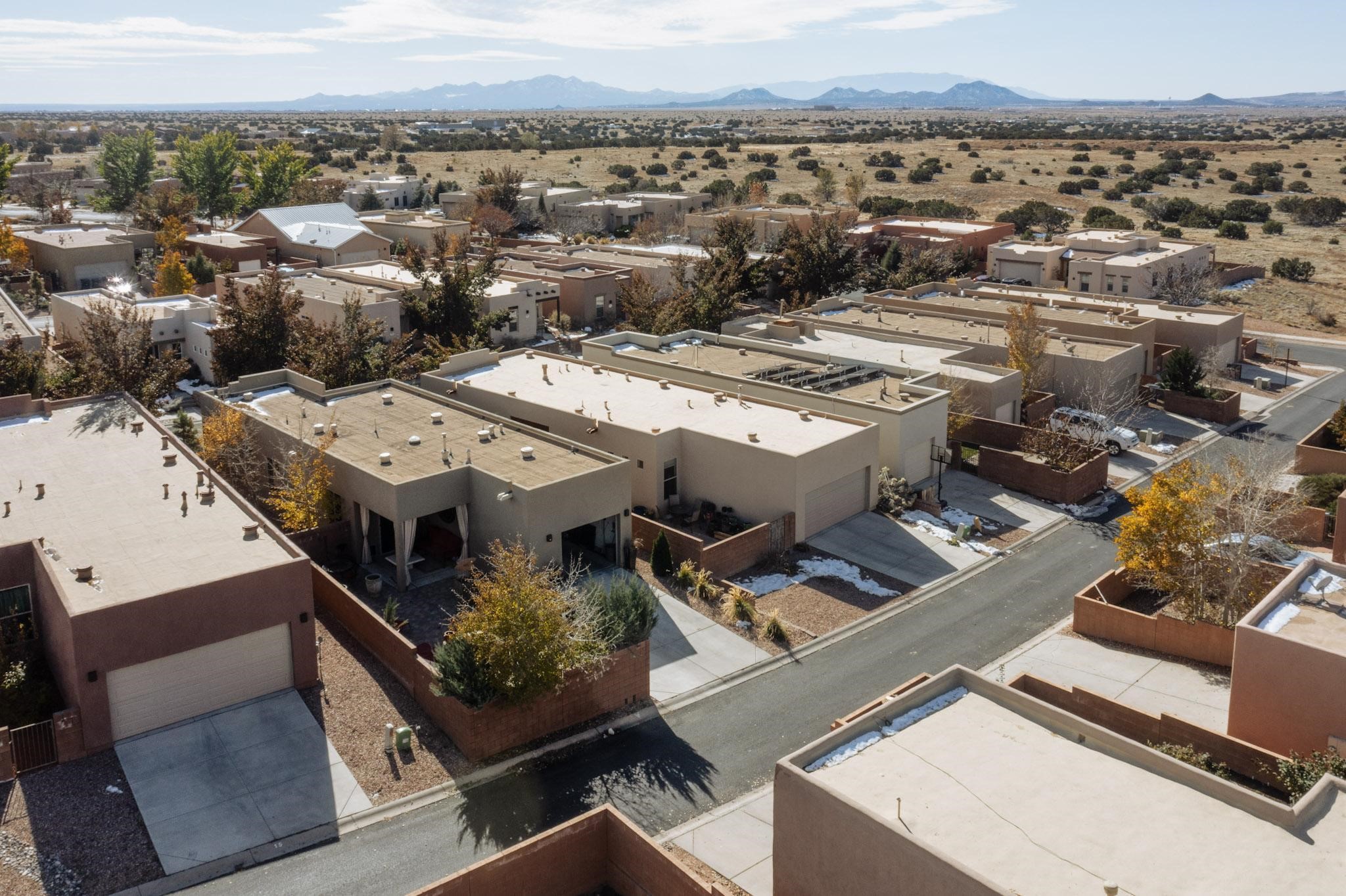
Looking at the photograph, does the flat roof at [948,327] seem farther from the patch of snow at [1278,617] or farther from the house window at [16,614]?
the house window at [16,614]

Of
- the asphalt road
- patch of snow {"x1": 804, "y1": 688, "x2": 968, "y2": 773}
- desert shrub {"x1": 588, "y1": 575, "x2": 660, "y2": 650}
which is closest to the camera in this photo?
patch of snow {"x1": 804, "y1": 688, "x2": 968, "y2": 773}

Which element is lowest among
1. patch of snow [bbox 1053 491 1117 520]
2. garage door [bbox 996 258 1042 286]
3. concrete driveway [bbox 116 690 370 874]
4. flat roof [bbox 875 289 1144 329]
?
concrete driveway [bbox 116 690 370 874]

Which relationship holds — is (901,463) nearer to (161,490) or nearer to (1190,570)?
(1190,570)

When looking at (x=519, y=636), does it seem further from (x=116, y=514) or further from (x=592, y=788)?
(x=116, y=514)

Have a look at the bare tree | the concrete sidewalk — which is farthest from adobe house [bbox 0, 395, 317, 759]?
the bare tree

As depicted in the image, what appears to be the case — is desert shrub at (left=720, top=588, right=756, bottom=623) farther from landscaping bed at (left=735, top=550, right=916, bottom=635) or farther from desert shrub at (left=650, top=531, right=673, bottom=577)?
desert shrub at (left=650, top=531, right=673, bottom=577)

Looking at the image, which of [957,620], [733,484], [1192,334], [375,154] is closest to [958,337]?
[1192,334]

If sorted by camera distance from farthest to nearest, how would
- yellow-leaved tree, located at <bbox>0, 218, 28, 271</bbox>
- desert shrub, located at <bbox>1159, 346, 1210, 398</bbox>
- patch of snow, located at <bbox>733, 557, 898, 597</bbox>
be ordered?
1. yellow-leaved tree, located at <bbox>0, 218, 28, 271</bbox>
2. desert shrub, located at <bbox>1159, 346, 1210, 398</bbox>
3. patch of snow, located at <bbox>733, 557, 898, 597</bbox>
